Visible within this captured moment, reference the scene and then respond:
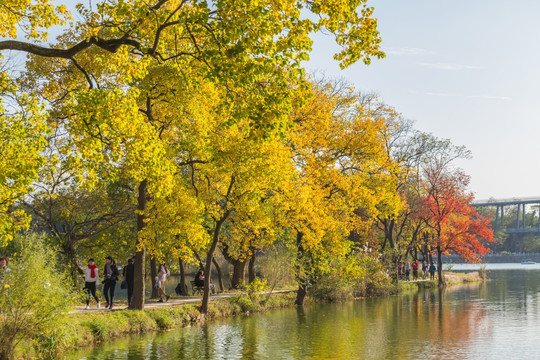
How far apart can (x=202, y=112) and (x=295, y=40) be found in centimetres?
1209

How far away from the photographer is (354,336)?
22.4 m

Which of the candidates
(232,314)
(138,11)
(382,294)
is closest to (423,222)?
(382,294)

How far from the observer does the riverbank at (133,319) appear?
18484 millimetres

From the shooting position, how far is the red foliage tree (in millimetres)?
53281

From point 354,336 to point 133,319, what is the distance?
8.07 meters

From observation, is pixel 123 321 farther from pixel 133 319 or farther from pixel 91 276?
pixel 91 276

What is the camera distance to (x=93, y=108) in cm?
1409

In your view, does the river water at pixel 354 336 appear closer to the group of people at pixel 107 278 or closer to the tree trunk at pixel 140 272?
the tree trunk at pixel 140 272

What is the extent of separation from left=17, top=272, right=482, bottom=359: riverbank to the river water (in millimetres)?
715

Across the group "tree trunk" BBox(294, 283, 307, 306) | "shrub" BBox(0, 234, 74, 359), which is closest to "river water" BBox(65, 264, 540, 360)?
"shrub" BBox(0, 234, 74, 359)

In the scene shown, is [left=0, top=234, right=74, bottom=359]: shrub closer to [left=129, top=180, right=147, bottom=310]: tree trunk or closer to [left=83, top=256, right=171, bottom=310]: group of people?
[left=129, top=180, right=147, bottom=310]: tree trunk

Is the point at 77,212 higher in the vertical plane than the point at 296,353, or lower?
higher

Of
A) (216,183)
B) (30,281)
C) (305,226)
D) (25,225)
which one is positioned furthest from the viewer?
(305,226)

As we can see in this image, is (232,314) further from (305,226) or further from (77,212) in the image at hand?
(77,212)
